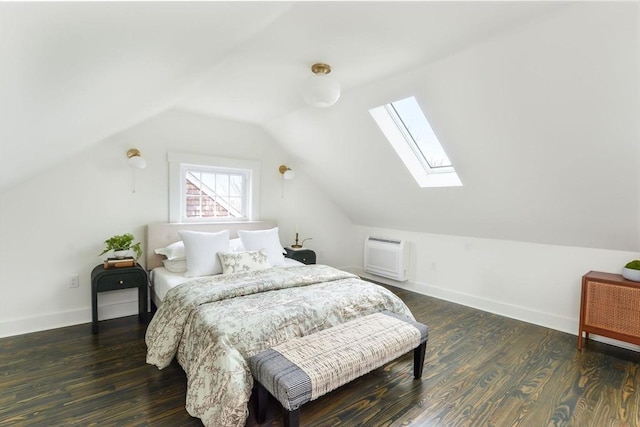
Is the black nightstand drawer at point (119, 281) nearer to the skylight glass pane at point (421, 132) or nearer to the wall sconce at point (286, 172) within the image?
the wall sconce at point (286, 172)

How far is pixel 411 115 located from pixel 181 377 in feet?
10.0

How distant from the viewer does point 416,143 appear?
3.48m

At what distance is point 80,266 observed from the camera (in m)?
3.13

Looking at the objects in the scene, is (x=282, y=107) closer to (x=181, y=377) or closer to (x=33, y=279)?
(x=181, y=377)

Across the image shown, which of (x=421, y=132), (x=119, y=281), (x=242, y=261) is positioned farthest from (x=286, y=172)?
(x=119, y=281)

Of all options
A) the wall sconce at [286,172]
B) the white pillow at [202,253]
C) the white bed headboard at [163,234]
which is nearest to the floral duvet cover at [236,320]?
the white pillow at [202,253]

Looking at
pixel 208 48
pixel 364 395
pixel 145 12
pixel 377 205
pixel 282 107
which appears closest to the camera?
pixel 145 12

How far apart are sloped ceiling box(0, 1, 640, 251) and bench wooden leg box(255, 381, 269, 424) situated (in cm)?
169

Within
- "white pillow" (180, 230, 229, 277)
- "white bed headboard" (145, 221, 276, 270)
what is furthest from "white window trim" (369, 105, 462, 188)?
"white bed headboard" (145, 221, 276, 270)

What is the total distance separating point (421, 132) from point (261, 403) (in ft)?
9.38

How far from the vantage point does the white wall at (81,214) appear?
285 cm

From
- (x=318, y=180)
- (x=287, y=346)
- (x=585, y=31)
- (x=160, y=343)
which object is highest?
(x=585, y=31)

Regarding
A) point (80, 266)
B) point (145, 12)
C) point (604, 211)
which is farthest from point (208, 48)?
point (604, 211)

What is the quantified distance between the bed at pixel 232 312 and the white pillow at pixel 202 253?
0.01 m
